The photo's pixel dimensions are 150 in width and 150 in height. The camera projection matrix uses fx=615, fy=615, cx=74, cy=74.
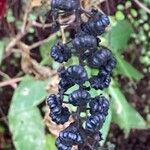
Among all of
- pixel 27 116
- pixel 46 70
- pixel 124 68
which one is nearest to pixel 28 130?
pixel 27 116

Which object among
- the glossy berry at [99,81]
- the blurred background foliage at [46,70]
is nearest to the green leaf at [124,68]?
the blurred background foliage at [46,70]

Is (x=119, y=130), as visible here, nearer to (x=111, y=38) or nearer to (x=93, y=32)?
(x=111, y=38)

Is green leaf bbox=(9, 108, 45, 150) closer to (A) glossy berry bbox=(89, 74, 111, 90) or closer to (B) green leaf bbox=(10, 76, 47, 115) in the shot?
(B) green leaf bbox=(10, 76, 47, 115)

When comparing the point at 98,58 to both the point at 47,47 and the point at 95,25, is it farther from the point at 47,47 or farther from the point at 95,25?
the point at 47,47

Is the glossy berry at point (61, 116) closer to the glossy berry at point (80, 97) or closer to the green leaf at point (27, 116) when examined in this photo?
the glossy berry at point (80, 97)

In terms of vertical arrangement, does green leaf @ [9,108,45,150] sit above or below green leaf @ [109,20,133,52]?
below

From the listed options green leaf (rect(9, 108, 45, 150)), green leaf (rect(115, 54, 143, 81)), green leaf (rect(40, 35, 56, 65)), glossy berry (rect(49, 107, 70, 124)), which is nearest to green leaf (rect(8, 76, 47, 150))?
green leaf (rect(9, 108, 45, 150))
